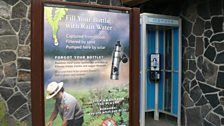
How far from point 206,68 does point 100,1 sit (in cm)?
284

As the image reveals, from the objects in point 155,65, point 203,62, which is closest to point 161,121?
point 155,65

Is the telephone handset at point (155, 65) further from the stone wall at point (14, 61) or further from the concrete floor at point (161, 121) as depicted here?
the stone wall at point (14, 61)

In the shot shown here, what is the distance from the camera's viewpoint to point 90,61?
199 cm

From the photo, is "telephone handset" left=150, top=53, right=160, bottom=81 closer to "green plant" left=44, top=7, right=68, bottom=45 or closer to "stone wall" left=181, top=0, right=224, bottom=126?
"stone wall" left=181, top=0, right=224, bottom=126

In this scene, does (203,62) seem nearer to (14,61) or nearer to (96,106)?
(96,106)

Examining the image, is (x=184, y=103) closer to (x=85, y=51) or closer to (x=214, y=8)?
(x=214, y=8)

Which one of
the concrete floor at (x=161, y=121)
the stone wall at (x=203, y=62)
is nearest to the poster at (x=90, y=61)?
the stone wall at (x=203, y=62)

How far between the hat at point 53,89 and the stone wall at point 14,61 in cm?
332

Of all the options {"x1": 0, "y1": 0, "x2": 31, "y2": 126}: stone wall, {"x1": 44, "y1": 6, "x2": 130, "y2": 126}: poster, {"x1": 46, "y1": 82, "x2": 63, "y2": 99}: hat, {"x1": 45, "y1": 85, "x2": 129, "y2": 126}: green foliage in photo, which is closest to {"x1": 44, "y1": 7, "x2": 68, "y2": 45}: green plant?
{"x1": 44, "y1": 6, "x2": 130, "y2": 126}: poster

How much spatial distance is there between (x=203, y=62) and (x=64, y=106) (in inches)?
157

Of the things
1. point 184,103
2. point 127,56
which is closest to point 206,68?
point 184,103

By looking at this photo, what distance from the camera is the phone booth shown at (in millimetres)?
5633

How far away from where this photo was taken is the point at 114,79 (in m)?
2.12

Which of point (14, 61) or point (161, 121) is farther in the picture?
point (161, 121)
